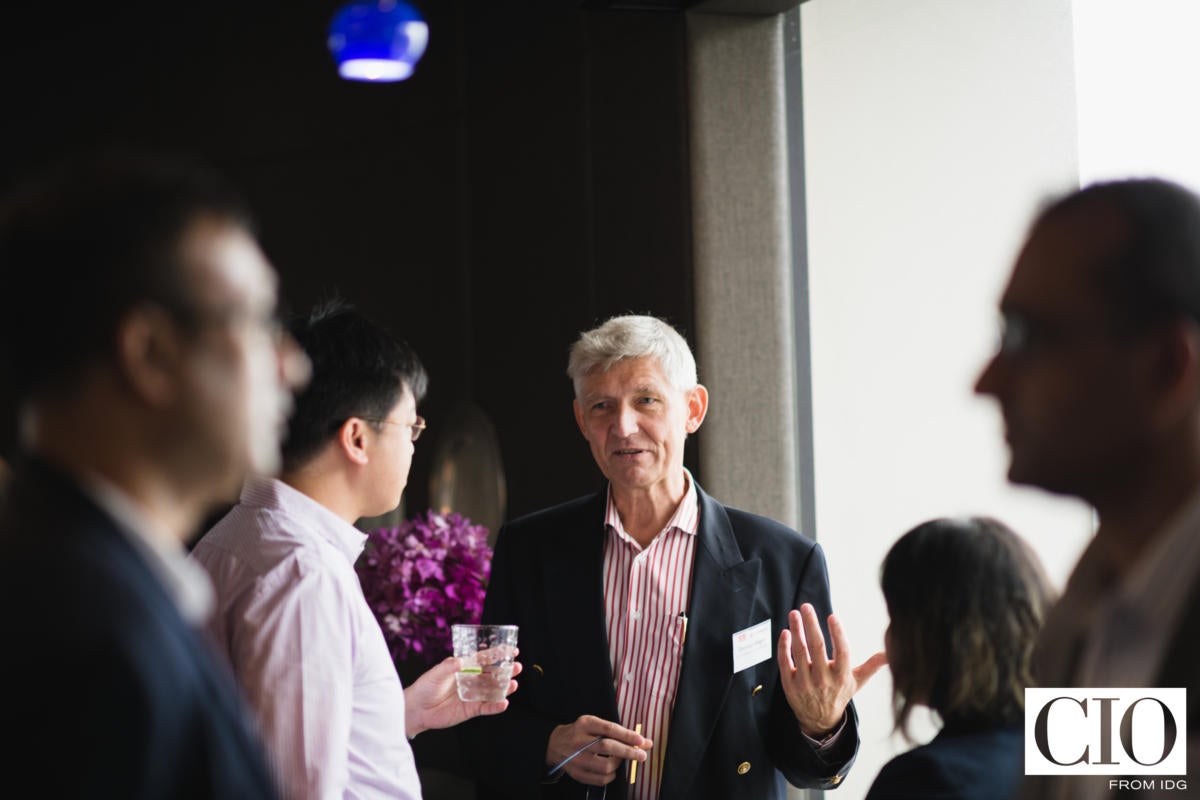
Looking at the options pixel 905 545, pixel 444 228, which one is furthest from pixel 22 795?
pixel 444 228

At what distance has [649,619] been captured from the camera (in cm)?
269

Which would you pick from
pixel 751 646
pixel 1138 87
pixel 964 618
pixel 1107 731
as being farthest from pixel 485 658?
pixel 1138 87

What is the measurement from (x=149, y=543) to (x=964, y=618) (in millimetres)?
1090

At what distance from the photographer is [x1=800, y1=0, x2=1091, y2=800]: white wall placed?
309 cm

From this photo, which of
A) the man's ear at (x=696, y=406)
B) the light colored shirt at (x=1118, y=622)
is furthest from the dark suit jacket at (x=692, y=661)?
the light colored shirt at (x=1118, y=622)

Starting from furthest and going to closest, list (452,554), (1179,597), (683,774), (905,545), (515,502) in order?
(515,502), (452,554), (683,774), (905,545), (1179,597)

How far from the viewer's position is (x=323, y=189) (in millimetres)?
6180

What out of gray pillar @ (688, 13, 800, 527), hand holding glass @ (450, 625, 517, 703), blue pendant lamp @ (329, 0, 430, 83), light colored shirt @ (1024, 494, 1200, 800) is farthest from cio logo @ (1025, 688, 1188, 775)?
blue pendant lamp @ (329, 0, 430, 83)

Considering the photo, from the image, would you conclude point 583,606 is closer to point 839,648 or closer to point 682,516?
Result: point 682,516

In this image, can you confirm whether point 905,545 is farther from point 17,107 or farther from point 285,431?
point 17,107

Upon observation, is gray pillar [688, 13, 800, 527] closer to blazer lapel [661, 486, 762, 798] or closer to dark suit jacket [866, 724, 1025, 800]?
blazer lapel [661, 486, 762, 798]

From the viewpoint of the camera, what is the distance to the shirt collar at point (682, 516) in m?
2.76

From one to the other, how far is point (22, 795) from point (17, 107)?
6.31 m

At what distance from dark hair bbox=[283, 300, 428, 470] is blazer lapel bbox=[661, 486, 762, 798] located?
79 cm
